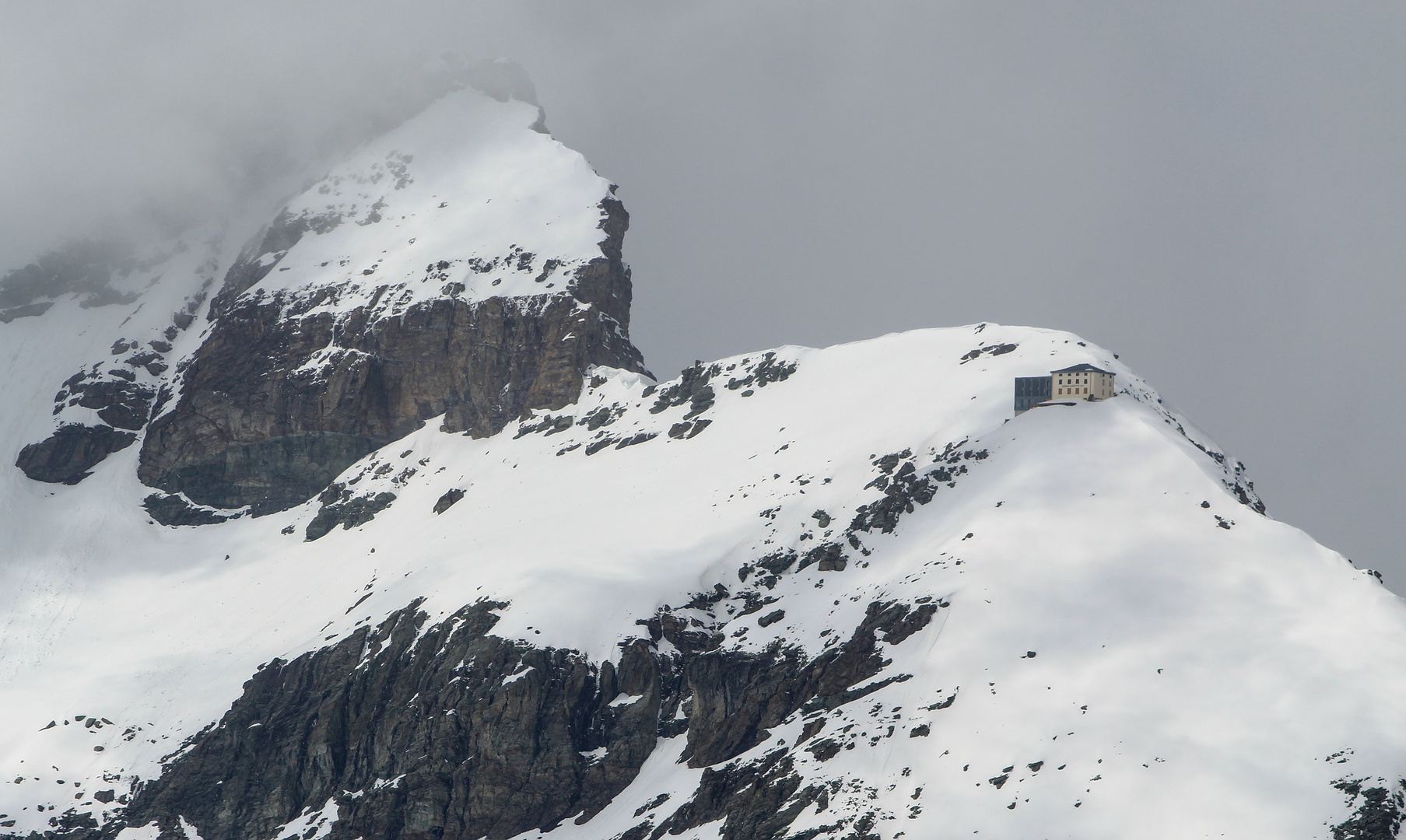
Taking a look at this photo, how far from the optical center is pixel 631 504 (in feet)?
554

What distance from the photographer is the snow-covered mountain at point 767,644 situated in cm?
11712

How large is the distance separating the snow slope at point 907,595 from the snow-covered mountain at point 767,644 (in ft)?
1.13

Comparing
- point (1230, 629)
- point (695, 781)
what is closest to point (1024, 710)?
point (1230, 629)

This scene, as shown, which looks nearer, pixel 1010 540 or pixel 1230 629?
pixel 1230 629

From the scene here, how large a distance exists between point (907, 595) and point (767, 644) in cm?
1332

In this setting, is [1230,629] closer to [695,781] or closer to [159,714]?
[695,781]

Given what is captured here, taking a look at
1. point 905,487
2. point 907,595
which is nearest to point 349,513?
point 905,487

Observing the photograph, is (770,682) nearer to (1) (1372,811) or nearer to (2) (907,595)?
(2) (907,595)

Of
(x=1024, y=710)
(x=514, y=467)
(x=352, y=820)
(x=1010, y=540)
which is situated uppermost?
(x=514, y=467)

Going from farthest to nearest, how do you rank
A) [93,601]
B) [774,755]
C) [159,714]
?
[93,601] < [159,714] < [774,755]

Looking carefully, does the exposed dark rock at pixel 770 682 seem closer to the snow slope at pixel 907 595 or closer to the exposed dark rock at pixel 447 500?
the snow slope at pixel 907 595

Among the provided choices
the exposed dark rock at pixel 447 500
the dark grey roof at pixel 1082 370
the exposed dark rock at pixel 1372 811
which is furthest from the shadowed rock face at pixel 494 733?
the exposed dark rock at pixel 1372 811

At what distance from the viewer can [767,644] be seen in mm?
142000

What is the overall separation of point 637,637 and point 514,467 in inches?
1917
